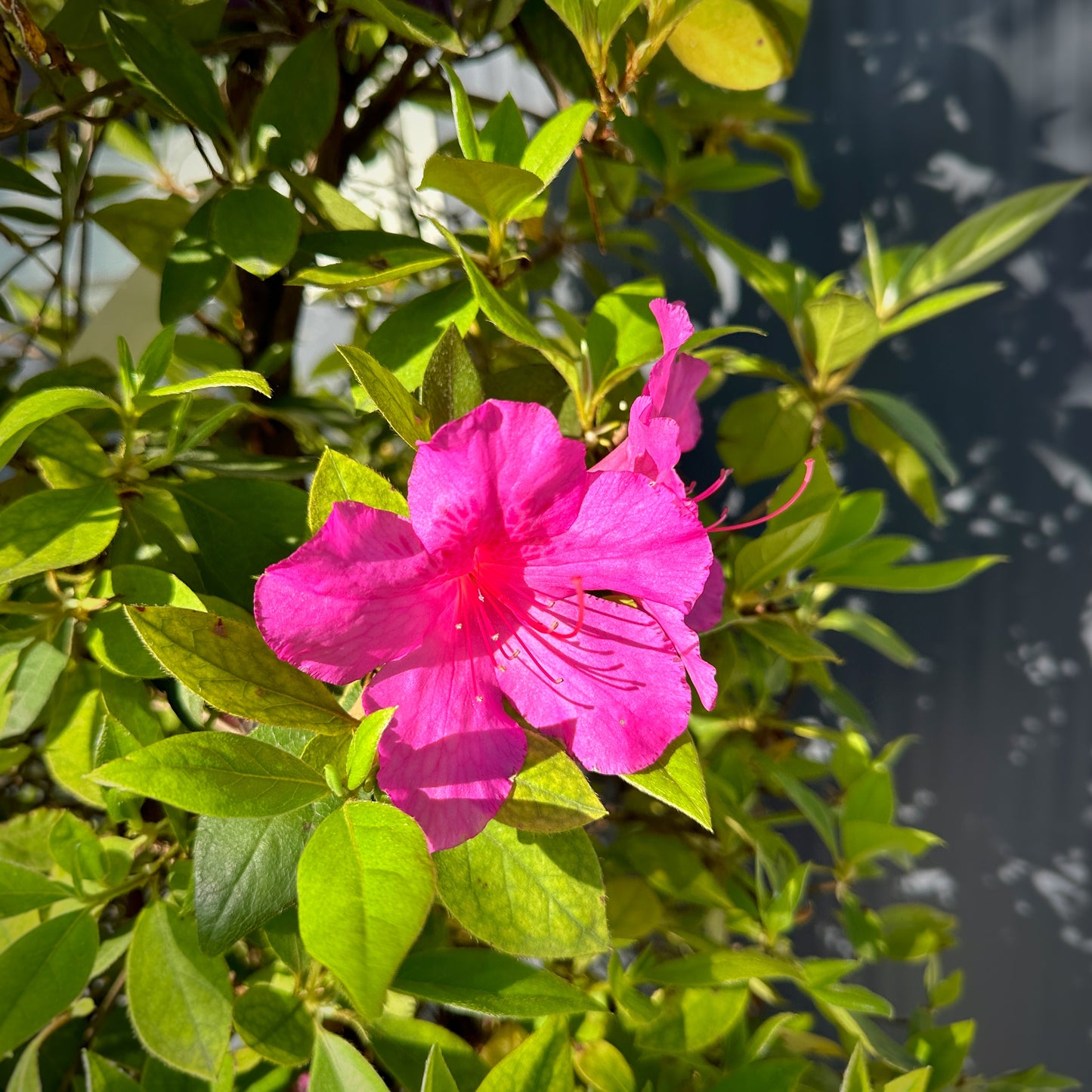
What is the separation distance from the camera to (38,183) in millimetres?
676

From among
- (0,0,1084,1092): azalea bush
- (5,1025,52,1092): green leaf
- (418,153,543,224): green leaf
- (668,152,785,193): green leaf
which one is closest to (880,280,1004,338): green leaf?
(0,0,1084,1092): azalea bush

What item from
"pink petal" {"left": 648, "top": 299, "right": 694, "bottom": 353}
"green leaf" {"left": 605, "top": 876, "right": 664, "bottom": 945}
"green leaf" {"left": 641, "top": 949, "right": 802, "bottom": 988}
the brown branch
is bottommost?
"green leaf" {"left": 605, "top": 876, "right": 664, "bottom": 945}

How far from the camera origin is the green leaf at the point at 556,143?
0.53m

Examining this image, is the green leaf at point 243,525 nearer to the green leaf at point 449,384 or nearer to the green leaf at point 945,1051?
the green leaf at point 449,384

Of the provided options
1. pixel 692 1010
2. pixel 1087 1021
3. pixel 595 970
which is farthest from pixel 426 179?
pixel 1087 1021

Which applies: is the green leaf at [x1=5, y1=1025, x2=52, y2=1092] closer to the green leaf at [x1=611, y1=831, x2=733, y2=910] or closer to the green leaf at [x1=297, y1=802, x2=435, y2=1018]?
the green leaf at [x1=297, y1=802, x2=435, y2=1018]

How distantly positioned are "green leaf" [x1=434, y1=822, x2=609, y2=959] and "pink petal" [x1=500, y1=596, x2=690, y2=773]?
0.06 metres

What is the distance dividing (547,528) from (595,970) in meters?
0.81

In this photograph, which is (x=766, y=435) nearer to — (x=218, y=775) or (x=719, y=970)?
(x=719, y=970)

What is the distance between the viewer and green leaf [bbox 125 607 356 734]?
400mm

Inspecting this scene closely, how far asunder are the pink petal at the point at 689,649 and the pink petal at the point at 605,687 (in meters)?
0.01

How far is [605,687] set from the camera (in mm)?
463

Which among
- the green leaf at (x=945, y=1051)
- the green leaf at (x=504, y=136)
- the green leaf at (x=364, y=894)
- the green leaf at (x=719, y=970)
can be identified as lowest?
the green leaf at (x=945, y=1051)

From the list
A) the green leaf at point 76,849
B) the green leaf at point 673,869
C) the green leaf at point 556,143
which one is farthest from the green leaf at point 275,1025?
the green leaf at point 556,143
